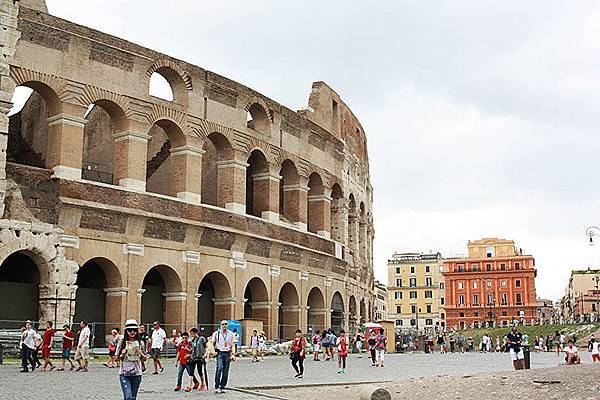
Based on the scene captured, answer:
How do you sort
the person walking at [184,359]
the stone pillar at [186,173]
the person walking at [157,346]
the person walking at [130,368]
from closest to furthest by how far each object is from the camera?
the person walking at [130,368] → the person walking at [184,359] → the person walking at [157,346] → the stone pillar at [186,173]

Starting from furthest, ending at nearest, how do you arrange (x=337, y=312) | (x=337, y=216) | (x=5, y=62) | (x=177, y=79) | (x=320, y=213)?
1. (x=337, y=216)
2. (x=337, y=312)
3. (x=320, y=213)
4. (x=177, y=79)
5. (x=5, y=62)

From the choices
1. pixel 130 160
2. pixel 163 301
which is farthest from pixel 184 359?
pixel 163 301

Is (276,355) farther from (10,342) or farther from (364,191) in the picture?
(364,191)

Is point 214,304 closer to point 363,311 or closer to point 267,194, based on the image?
point 267,194

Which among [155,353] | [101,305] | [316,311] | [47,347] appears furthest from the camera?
[316,311]

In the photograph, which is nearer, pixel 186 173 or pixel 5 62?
pixel 5 62

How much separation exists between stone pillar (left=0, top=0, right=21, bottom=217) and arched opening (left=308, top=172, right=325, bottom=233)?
53.1ft

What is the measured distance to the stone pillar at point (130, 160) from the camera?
2633 cm

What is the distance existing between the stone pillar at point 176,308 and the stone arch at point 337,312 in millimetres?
11370

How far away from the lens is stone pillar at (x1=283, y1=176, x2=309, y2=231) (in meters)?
34.3

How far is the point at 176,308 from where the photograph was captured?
2794cm

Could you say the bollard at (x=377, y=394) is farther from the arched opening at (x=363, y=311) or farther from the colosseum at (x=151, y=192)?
the arched opening at (x=363, y=311)

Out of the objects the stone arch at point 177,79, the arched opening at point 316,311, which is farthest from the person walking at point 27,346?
the arched opening at point 316,311

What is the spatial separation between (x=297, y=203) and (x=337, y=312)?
22.4ft
